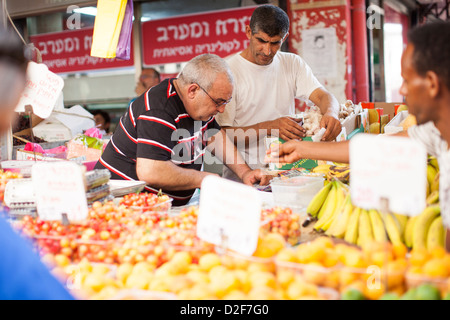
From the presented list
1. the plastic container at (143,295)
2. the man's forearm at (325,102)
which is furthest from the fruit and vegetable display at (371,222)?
the man's forearm at (325,102)

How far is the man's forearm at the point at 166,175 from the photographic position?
2676 millimetres

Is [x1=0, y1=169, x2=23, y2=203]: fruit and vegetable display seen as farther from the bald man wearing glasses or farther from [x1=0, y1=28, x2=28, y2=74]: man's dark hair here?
[x1=0, y1=28, x2=28, y2=74]: man's dark hair

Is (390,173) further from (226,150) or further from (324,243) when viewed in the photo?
(226,150)

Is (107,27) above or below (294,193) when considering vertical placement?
above

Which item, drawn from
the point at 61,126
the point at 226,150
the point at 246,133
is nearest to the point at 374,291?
the point at 226,150

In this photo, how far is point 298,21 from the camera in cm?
633

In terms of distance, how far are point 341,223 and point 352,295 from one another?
70 centimetres

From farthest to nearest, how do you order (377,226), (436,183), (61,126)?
(61,126) < (436,183) < (377,226)

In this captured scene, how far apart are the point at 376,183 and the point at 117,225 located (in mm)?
1034

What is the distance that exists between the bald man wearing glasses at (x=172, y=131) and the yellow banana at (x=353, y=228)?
3.95ft

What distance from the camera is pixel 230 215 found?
1403 mm

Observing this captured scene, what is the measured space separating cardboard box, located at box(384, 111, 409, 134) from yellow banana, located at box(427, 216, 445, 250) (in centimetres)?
173

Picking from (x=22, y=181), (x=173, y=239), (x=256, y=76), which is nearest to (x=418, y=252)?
(x=173, y=239)

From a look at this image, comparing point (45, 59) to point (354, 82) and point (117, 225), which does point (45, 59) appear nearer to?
point (354, 82)
